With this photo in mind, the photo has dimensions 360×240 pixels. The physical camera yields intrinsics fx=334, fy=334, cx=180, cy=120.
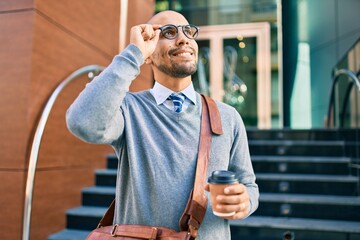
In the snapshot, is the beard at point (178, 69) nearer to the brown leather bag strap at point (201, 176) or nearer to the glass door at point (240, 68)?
the brown leather bag strap at point (201, 176)

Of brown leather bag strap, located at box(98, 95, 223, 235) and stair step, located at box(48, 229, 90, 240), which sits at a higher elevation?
brown leather bag strap, located at box(98, 95, 223, 235)

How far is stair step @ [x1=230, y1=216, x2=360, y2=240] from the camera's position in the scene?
9.27 ft

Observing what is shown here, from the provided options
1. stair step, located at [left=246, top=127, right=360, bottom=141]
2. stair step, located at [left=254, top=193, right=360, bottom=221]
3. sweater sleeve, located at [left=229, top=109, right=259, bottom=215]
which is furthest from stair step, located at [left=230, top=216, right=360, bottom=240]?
sweater sleeve, located at [left=229, top=109, right=259, bottom=215]

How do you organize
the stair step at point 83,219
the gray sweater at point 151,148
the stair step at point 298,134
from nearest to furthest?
the gray sweater at point 151,148 < the stair step at point 83,219 < the stair step at point 298,134

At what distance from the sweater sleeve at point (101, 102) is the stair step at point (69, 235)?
2.20 metres

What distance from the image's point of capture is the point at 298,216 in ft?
10.5

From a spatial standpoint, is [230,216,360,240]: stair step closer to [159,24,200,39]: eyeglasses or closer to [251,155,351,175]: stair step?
[251,155,351,175]: stair step


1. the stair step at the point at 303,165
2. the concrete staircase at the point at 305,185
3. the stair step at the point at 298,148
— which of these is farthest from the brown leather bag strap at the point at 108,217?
the stair step at the point at 298,148

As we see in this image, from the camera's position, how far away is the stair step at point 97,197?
3.40 metres

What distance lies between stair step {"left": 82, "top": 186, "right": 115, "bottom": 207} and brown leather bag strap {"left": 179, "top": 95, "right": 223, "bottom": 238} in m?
2.40

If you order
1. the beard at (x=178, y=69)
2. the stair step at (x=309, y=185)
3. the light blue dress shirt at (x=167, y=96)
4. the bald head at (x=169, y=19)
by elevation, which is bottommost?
the stair step at (x=309, y=185)

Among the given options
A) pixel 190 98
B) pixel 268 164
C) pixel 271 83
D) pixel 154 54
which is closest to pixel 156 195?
pixel 190 98

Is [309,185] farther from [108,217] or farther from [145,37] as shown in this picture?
[145,37]

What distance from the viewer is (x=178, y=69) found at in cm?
122
